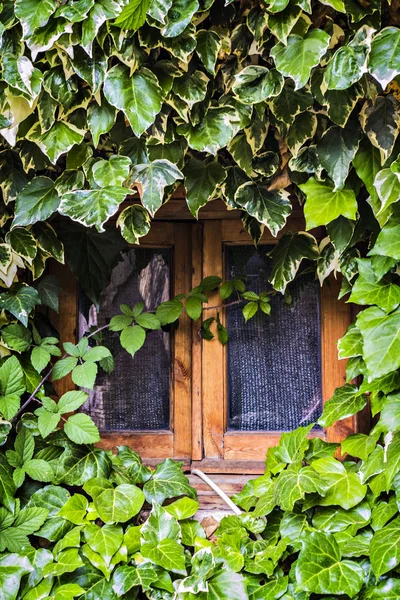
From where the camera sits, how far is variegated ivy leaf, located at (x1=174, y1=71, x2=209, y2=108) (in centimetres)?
128

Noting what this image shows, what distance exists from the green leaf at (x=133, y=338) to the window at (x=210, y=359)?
19 cm

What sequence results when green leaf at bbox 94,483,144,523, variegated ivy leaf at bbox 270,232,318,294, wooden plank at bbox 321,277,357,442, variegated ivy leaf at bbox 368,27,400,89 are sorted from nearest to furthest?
1. variegated ivy leaf at bbox 368,27,400,89
2. green leaf at bbox 94,483,144,523
3. variegated ivy leaf at bbox 270,232,318,294
4. wooden plank at bbox 321,277,357,442

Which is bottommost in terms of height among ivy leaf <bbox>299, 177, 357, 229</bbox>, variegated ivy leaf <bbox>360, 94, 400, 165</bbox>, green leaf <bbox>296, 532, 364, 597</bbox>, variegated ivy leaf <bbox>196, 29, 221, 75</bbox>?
green leaf <bbox>296, 532, 364, 597</bbox>

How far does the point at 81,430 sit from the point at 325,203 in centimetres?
72

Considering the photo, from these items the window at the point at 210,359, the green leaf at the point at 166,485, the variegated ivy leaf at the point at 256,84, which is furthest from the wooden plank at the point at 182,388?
the variegated ivy leaf at the point at 256,84

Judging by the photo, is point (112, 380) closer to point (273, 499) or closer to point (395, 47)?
point (273, 499)

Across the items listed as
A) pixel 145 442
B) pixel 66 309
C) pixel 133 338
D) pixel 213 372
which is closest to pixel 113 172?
pixel 133 338

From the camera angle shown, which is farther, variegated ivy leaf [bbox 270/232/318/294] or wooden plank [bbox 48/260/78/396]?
wooden plank [bbox 48/260/78/396]

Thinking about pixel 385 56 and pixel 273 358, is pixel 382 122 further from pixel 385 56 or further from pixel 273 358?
pixel 273 358

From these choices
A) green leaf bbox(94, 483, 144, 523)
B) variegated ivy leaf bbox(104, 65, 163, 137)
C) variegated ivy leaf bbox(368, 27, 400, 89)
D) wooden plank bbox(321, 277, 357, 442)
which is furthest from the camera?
wooden plank bbox(321, 277, 357, 442)

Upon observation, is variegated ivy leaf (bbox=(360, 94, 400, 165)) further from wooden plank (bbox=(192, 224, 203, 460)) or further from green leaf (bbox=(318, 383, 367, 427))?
wooden plank (bbox=(192, 224, 203, 460))

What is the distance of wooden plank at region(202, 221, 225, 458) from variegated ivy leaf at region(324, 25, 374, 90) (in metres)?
0.63

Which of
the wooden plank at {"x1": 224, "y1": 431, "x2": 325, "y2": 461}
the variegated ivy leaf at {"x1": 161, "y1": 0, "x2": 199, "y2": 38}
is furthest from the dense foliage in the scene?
the wooden plank at {"x1": 224, "y1": 431, "x2": 325, "y2": 461}

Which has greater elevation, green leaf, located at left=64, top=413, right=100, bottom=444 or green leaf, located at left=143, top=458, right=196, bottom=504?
green leaf, located at left=64, top=413, right=100, bottom=444
